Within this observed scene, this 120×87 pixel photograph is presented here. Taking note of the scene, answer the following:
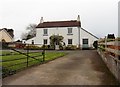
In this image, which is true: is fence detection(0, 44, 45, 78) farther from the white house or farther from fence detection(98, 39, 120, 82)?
the white house

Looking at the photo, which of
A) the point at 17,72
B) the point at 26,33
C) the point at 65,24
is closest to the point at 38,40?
the point at 65,24

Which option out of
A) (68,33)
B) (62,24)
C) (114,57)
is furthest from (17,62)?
(62,24)

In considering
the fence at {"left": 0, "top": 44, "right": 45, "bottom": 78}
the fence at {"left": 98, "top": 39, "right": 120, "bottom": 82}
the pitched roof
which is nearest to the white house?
the pitched roof

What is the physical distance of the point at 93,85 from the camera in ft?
19.7

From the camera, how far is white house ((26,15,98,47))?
43844 mm

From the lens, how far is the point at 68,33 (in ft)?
147

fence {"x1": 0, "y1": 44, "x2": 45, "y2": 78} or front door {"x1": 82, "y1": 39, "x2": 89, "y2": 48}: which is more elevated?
front door {"x1": 82, "y1": 39, "x2": 89, "y2": 48}

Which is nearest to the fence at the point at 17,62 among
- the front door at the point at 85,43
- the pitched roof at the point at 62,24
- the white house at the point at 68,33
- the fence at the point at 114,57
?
the fence at the point at 114,57

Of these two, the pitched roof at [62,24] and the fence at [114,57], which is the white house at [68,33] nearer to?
the pitched roof at [62,24]

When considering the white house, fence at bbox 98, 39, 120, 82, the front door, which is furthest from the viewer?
the white house

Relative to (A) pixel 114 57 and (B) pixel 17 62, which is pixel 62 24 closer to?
(B) pixel 17 62

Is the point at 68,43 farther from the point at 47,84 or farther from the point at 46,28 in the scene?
the point at 47,84

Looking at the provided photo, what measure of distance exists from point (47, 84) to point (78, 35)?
3829cm

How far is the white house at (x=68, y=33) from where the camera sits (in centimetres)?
4384
